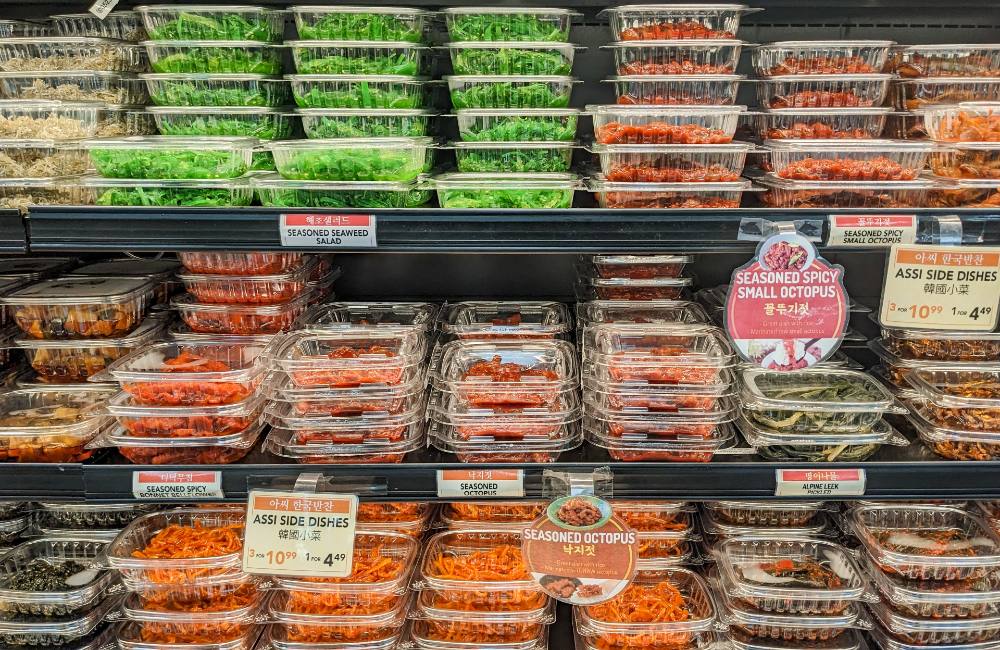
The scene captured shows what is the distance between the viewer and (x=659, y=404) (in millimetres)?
1676

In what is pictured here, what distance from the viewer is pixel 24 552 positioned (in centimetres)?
195

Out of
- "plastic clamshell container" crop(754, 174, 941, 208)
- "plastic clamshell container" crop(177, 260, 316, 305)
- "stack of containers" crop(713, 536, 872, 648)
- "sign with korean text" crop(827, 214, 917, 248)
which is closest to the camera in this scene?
"sign with korean text" crop(827, 214, 917, 248)

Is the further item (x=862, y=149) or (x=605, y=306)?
(x=605, y=306)

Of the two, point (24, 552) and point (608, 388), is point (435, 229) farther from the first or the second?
point (24, 552)

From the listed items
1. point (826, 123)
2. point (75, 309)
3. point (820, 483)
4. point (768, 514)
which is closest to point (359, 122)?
point (75, 309)

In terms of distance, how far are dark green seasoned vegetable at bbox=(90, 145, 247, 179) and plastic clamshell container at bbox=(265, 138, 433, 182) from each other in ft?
0.52

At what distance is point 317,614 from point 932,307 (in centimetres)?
159

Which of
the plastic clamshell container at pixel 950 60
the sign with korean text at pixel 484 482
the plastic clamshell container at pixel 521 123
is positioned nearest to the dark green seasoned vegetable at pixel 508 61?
the plastic clamshell container at pixel 521 123

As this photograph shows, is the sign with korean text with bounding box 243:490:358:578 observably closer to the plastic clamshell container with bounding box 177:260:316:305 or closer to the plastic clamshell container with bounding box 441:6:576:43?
the plastic clamshell container with bounding box 177:260:316:305

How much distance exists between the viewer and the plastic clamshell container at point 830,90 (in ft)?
5.57

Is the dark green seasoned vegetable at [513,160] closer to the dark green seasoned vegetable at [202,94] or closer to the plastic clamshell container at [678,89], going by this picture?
the plastic clamshell container at [678,89]

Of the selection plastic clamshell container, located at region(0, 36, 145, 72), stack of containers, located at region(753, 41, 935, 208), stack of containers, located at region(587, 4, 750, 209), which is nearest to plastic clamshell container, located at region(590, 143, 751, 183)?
stack of containers, located at region(587, 4, 750, 209)

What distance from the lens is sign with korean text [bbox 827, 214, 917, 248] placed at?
4.73 feet

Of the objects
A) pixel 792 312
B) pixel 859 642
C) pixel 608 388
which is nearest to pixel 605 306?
pixel 608 388
